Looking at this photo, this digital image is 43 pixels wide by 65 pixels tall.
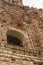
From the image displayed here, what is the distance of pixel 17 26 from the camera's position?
1425 cm

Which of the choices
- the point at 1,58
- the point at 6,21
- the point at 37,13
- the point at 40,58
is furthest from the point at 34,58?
the point at 37,13

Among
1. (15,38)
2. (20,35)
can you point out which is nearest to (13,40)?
(15,38)

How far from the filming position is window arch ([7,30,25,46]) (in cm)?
1401

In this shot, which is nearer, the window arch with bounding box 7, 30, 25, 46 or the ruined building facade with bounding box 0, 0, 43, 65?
the ruined building facade with bounding box 0, 0, 43, 65

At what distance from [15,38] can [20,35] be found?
33 centimetres

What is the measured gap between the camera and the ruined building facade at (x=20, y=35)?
1229 centimetres

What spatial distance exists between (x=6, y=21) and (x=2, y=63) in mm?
2987

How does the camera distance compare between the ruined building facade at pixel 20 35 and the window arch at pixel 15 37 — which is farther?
the window arch at pixel 15 37

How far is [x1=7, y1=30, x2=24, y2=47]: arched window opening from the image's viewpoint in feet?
45.9

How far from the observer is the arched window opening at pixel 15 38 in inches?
551

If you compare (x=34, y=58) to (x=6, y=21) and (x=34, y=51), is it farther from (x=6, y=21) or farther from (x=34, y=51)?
(x=6, y=21)

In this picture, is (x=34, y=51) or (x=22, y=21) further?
(x=22, y=21)

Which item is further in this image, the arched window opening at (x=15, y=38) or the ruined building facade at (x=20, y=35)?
the arched window opening at (x=15, y=38)

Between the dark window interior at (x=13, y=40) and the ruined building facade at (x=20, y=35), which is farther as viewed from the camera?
the dark window interior at (x=13, y=40)
